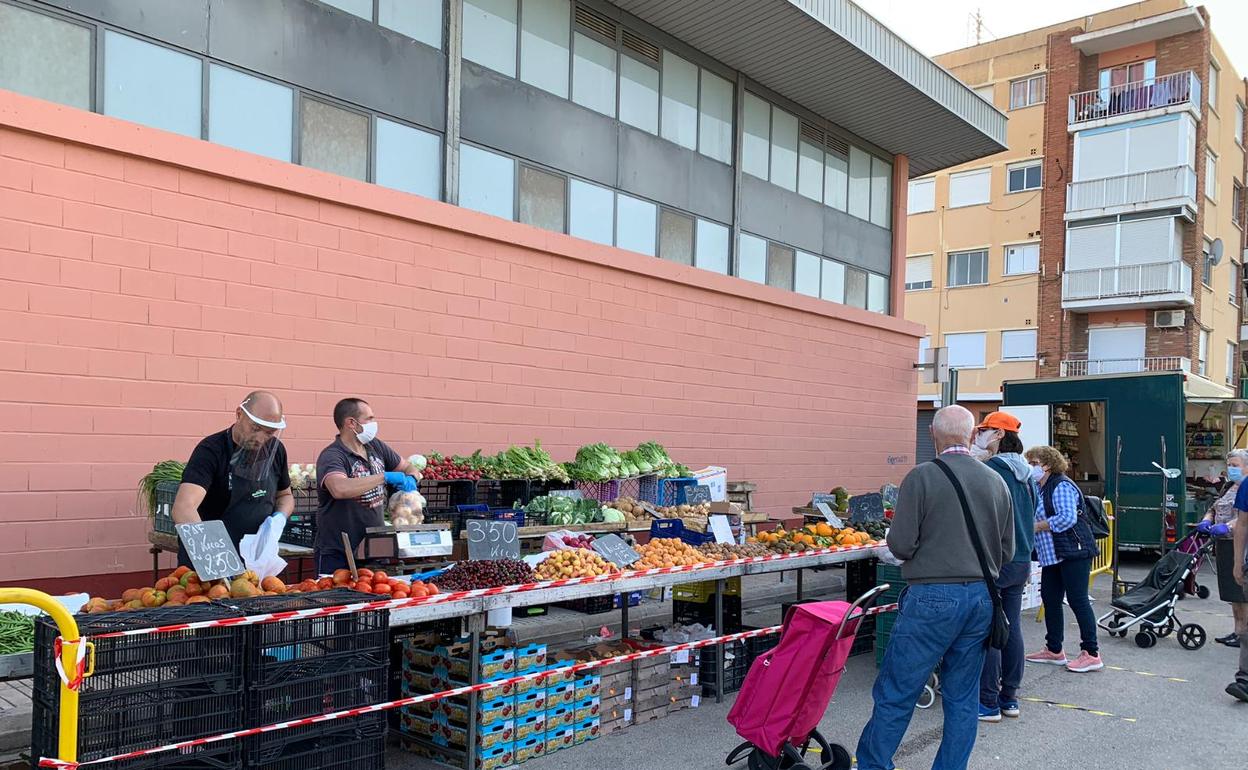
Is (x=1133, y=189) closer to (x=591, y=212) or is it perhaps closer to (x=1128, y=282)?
(x=1128, y=282)

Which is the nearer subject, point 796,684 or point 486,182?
point 796,684

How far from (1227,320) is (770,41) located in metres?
30.4

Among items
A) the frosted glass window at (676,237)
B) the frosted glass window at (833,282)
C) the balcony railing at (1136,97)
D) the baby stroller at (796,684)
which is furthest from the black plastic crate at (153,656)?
the balcony railing at (1136,97)

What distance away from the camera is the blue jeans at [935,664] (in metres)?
5.02

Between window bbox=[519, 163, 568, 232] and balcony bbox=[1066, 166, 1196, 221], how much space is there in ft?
84.0

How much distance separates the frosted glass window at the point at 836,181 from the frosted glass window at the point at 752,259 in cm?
238

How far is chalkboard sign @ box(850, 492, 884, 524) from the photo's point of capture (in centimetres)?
1023

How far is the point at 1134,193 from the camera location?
30609mm

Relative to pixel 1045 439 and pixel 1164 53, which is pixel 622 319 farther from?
Result: pixel 1164 53

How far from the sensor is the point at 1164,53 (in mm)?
31234

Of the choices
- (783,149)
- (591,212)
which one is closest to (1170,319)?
(783,149)

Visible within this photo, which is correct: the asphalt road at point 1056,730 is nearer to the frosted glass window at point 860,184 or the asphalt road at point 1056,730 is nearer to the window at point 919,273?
the frosted glass window at point 860,184

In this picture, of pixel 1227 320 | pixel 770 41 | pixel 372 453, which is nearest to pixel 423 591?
pixel 372 453

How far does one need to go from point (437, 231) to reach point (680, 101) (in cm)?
535
